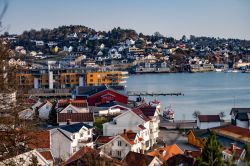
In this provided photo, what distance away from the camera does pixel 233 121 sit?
8.48 m

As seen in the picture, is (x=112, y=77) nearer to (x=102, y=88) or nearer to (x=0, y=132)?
(x=102, y=88)

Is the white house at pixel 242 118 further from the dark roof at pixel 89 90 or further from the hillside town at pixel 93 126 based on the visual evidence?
the dark roof at pixel 89 90

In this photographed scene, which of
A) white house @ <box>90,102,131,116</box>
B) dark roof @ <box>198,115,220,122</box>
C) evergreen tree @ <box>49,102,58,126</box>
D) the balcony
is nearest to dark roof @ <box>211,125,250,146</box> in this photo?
dark roof @ <box>198,115,220,122</box>

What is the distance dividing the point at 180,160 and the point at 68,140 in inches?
62.5

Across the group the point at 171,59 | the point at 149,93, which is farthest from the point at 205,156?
the point at 171,59

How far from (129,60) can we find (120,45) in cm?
697

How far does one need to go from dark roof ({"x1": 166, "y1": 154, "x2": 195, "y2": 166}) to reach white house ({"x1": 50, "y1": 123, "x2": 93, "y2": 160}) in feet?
4.04

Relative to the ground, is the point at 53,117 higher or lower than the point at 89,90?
lower

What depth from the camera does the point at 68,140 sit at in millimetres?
5656

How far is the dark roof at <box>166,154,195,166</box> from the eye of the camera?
4461mm

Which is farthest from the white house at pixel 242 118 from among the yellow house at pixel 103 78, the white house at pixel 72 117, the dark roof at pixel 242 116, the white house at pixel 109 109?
the yellow house at pixel 103 78

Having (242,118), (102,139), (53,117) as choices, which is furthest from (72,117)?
(242,118)

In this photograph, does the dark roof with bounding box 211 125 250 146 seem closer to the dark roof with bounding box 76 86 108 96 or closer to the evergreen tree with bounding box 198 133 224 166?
the evergreen tree with bounding box 198 133 224 166

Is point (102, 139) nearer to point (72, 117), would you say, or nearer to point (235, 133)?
point (72, 117)
